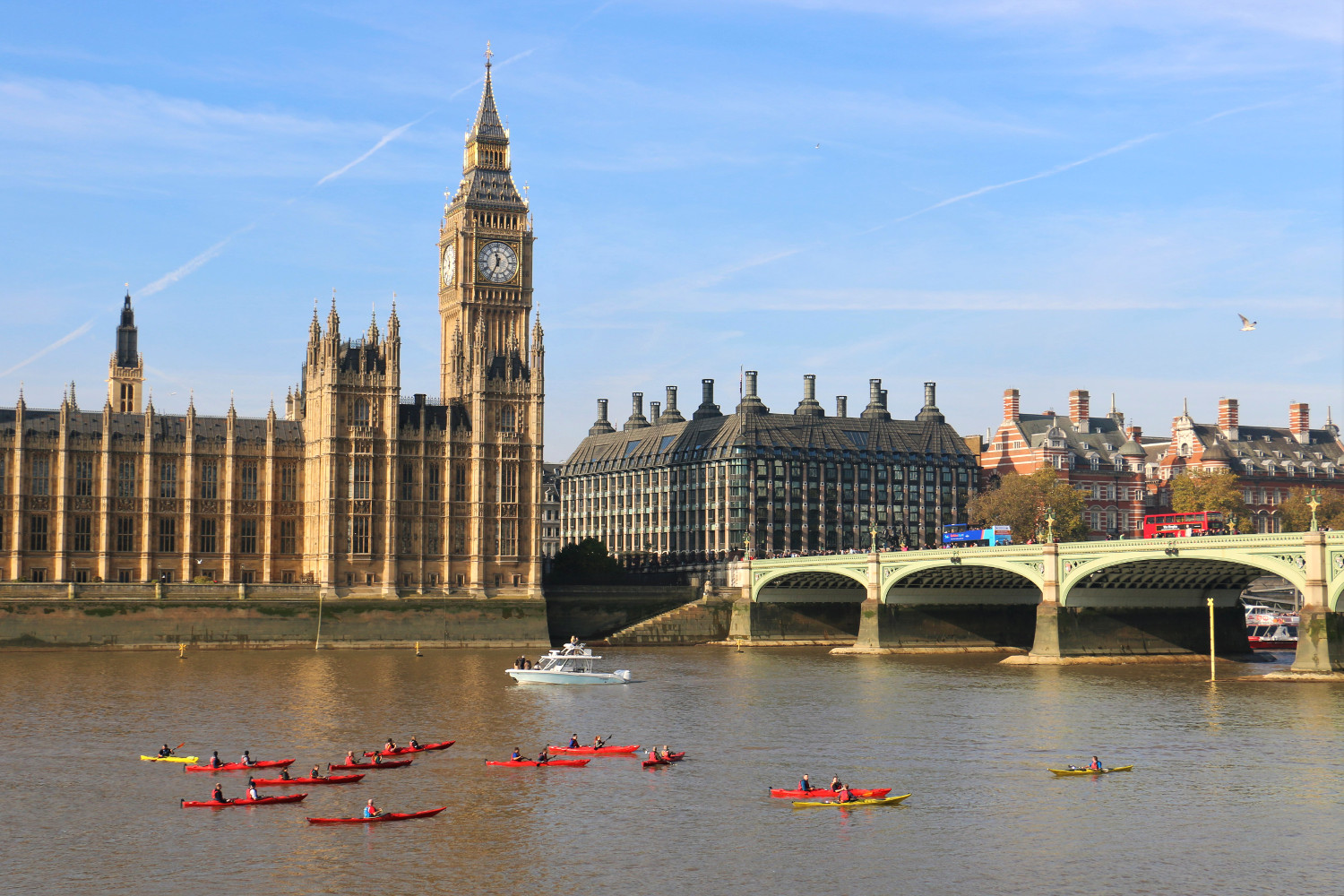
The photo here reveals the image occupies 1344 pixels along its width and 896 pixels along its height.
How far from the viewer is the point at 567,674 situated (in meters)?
110

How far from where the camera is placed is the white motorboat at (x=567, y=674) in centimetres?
10975

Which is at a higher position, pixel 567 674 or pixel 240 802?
pixel 567 674

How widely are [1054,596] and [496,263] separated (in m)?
73.4

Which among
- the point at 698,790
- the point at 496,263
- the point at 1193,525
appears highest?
the point at 496,263

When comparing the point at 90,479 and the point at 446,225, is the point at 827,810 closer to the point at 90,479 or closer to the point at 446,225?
the point at 90,479

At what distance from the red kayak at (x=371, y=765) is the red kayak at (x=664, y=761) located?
406 inches

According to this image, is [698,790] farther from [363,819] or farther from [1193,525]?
[1193,525]

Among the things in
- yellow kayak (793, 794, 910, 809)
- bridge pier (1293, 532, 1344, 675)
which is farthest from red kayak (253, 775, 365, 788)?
bridge pier (1293, 532, 1344, 675)

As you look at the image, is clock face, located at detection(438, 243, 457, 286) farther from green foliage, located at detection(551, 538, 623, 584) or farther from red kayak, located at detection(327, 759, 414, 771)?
red kayak, located at detection(327, 759, 414, 771)

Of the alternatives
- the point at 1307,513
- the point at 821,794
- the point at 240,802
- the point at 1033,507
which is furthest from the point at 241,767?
the point at 1307,513

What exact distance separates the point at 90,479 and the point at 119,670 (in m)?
37.8

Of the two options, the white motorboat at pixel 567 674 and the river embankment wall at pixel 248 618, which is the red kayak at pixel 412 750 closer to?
the white motorboat at pixel 567 674

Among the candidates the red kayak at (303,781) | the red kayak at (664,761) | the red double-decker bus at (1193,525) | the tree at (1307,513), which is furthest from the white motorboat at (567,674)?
the tree at (1307,513)

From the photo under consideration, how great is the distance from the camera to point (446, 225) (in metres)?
175
